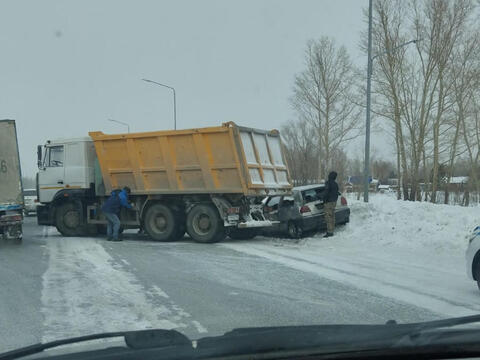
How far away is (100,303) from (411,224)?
29.7 ft

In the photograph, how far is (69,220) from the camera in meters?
16.8

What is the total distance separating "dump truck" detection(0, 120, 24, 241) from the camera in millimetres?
13922

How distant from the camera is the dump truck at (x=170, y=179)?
14.2 m

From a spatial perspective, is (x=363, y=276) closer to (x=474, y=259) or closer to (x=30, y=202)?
(x=474, y=259)

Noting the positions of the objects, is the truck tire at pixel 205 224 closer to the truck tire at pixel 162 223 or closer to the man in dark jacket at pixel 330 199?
the truck tire at pixel 162 223

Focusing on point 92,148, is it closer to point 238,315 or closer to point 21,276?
point 21,276

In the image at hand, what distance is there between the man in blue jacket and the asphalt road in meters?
3.89

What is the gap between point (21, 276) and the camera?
8.91 metres

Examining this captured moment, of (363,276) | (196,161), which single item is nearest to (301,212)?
(196,161)

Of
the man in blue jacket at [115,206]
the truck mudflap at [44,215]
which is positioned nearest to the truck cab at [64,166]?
the truck mudflap at [44,215]

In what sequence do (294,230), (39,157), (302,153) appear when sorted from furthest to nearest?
1. (302,153)
2. (39,157)
3. (294,230)

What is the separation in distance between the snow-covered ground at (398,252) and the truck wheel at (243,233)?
1.43 feet

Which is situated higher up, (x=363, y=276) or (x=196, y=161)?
(x=196, y=161)

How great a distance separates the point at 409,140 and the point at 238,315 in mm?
24741
